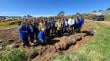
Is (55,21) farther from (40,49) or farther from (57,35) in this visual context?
(40,49)

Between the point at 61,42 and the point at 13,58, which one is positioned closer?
the point at 13,58

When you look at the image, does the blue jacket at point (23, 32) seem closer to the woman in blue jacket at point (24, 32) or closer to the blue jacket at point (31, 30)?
the woman in blue jacket at point (24, 32)

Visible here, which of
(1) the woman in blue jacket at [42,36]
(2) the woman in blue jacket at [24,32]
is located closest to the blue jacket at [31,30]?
(2) the woman in blue jacket at [24,32]

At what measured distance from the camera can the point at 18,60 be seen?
47.0 ft

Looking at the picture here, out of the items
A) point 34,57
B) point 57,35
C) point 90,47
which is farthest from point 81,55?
point 57,35

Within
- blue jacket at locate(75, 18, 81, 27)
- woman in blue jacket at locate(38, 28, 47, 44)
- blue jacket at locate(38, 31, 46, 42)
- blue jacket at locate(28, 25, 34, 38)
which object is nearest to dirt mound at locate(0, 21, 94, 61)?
woman in blue jacket at locate(38, 28, 47, 44)

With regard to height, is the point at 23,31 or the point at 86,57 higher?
the point at 23,31

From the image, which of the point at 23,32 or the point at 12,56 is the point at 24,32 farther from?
the point at 12,56

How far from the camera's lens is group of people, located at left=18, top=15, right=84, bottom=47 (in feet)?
70.6

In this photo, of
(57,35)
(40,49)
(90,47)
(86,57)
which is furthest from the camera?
(57,35)

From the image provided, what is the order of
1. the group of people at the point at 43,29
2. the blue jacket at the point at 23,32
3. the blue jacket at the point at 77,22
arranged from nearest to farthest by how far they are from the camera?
1. the blue jacket at the point at 23,32
2. the group of people at the point at 43,29
3. the blue jacket at the point at 77,22

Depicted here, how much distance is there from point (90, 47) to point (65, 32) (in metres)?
8.96

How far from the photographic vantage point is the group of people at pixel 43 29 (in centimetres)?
2152

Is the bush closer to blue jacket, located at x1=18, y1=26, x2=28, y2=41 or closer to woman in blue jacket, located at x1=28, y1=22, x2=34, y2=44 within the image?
blue jacket, located at x1=18, y1=26, x2=28, y2=41
